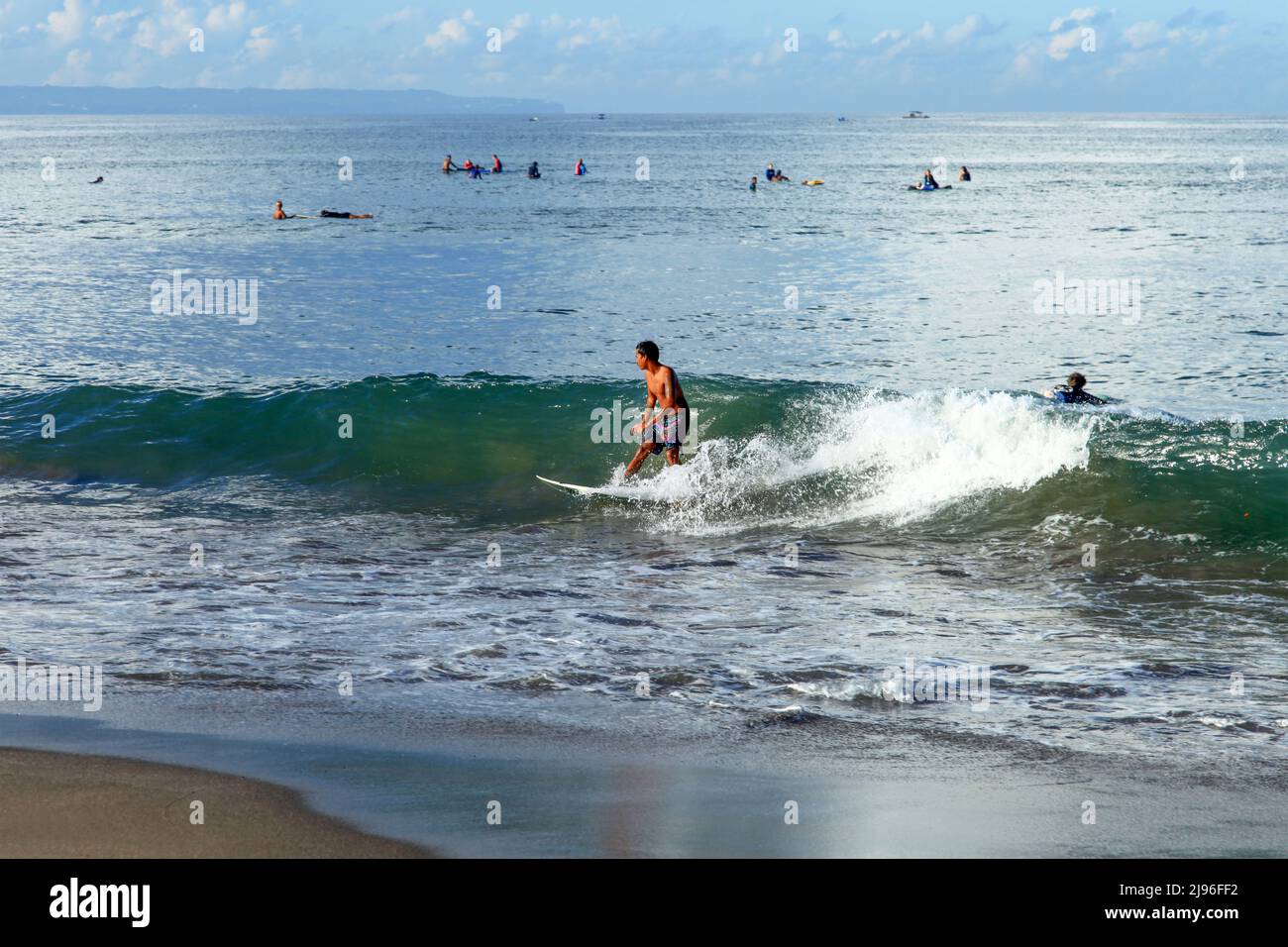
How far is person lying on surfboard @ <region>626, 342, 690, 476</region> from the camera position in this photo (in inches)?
579

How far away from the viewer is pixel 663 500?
585 inches

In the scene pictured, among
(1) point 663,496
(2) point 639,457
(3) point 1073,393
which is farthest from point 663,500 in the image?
(3) point 1073,393

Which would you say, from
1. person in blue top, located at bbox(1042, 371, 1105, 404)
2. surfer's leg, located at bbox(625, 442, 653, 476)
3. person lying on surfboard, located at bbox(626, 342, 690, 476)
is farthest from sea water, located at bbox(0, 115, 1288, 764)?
person in blue top, located at bbox(1042, 371, 1105, 404)

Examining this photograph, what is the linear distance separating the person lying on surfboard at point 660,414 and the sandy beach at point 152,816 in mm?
8799

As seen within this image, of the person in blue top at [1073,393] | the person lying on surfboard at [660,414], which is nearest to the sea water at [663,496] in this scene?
the person lying on surfboard at [660,414]

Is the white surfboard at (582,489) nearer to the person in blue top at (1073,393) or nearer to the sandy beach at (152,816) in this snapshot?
the person in blue top at (1073,393)

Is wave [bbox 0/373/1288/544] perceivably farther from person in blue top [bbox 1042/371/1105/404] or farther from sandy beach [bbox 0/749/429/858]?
sandy beach [bbox 0/749/429/858]

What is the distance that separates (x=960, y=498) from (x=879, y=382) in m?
7.50

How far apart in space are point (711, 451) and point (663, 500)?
2.27 m

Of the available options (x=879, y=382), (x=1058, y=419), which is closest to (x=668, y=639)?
(x=1058, y=419)

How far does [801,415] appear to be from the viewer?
18531 millimetres

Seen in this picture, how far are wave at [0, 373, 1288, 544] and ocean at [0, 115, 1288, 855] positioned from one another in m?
0.07

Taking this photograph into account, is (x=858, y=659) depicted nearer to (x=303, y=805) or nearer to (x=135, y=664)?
(x=303, y=805)

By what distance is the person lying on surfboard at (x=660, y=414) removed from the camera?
14719mm
